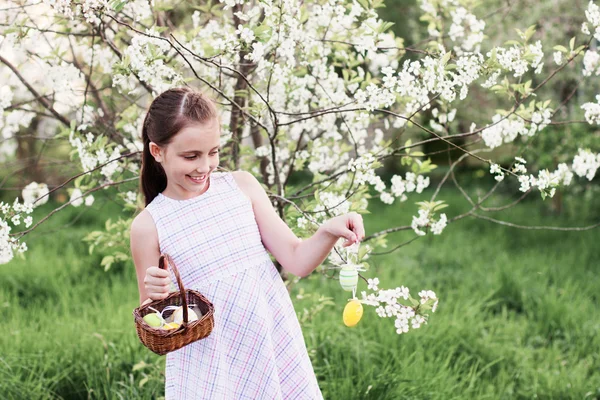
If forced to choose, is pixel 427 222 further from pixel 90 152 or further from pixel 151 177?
pixel 90 152

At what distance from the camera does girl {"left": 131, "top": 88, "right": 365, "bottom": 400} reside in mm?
1800

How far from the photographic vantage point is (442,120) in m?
2.68

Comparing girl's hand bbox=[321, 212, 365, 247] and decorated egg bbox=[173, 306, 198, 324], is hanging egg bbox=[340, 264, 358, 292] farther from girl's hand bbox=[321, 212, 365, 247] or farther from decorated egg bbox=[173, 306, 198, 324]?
decorated egg bbox=[173, 306, 198, 324]

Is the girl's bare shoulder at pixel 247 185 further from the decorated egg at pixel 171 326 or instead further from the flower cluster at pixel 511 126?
the flower cluster at pixel 511 126

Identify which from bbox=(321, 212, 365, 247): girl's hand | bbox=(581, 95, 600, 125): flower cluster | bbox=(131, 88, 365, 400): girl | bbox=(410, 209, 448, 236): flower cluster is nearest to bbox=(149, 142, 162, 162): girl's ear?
bbox=(131, 88, 365, 400): girl

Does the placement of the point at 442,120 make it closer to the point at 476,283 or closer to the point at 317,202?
the point at 317,202

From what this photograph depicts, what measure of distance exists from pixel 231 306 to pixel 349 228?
1.39 feet

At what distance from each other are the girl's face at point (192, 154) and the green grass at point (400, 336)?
1.23 meters

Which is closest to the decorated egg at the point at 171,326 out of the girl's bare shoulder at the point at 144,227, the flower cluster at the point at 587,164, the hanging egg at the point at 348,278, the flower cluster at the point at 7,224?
the girl's bare shoulder at the point at 144,227

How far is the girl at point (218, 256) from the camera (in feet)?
5.90

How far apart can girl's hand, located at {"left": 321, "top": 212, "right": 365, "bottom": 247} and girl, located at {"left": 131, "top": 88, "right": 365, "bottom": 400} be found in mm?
85

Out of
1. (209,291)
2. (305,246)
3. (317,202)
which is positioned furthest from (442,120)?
(209,291)

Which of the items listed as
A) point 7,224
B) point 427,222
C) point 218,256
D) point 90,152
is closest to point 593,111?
point 427,222

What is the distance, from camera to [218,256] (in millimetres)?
1877
